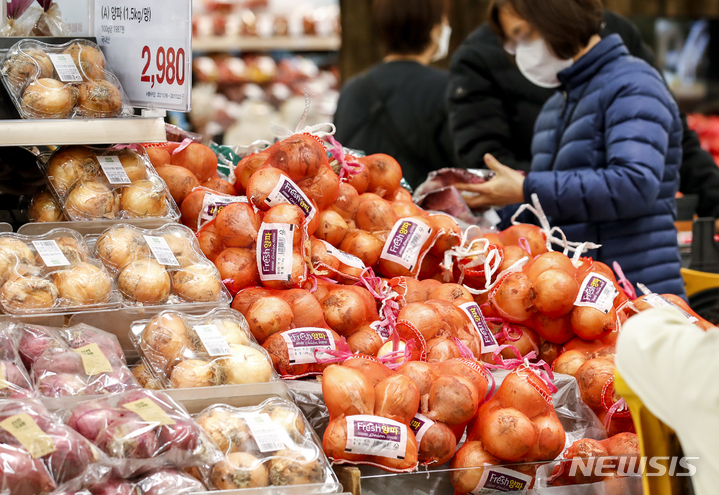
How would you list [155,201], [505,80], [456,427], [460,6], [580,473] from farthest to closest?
[460,6] → [505,80] → [155,201] → [456,427] → [580,473]

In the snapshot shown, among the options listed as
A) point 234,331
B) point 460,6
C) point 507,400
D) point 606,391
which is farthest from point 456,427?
point 460,6

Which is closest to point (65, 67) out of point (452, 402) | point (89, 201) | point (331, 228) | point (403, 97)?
point (89, 201)

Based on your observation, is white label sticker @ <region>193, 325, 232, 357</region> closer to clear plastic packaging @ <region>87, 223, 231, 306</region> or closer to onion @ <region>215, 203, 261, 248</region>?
clear plastic packaging @ <region>87, 223, 231, 306</region>

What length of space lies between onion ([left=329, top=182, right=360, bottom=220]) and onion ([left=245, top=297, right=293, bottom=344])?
1.51 ft

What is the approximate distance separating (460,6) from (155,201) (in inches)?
169

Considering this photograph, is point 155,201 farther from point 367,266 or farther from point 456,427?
point 456,427

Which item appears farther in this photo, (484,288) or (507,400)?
(484,288)

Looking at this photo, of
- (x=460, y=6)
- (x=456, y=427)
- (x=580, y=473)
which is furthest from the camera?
(x=460, y=6)

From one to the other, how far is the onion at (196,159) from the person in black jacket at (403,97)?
1614 mm

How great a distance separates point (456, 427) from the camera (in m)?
1.42

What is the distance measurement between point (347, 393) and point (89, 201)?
82 centimetres

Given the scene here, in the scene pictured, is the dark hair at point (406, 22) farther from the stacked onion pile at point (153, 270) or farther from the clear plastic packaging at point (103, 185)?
the stacked onion pile at point (153, 270)

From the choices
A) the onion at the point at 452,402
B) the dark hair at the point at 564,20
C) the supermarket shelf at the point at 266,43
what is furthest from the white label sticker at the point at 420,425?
the supermarket shelf at the point at 266,43

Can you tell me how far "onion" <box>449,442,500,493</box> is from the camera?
1.31 m
